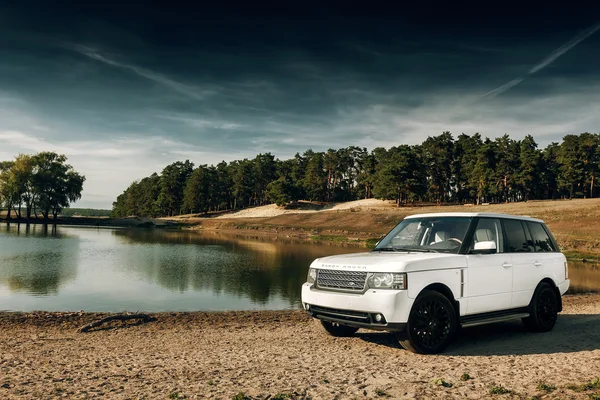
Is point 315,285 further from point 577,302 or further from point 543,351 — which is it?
point 577,302

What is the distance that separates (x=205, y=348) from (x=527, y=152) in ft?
395

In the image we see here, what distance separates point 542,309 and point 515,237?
6.08ft

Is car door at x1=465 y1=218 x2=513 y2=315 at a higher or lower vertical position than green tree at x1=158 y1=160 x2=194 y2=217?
lower

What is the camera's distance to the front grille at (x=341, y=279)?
8078 millimetres

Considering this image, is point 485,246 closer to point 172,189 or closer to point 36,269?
point 36,269

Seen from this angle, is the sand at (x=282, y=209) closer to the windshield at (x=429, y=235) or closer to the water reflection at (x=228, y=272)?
the water reflection at (x=228, y=272)

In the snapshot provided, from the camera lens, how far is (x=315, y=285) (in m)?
8.89

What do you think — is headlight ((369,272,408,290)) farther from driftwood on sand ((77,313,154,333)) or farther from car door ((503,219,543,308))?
driftwood on sand ((77,313,154,333))

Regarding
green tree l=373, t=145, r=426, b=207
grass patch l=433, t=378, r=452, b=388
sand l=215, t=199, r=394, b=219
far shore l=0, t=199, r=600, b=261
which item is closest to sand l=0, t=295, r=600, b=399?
grass patch l=433, t=378, r=452, b=388

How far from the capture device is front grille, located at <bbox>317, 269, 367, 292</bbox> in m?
8.08

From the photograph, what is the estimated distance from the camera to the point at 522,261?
10062 mm

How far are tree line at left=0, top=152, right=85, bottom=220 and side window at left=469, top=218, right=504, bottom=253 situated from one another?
372ft

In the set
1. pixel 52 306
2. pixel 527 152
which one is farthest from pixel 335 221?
pixel 52 306

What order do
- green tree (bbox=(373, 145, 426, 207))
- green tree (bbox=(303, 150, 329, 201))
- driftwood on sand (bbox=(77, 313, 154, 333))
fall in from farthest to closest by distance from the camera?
green tree (bbox=(303, 150, 329, 201)), green tree (bbox=(373, 145, 426, 207)), driftwood on sand (bbox=(77, 313, 154, 333))
